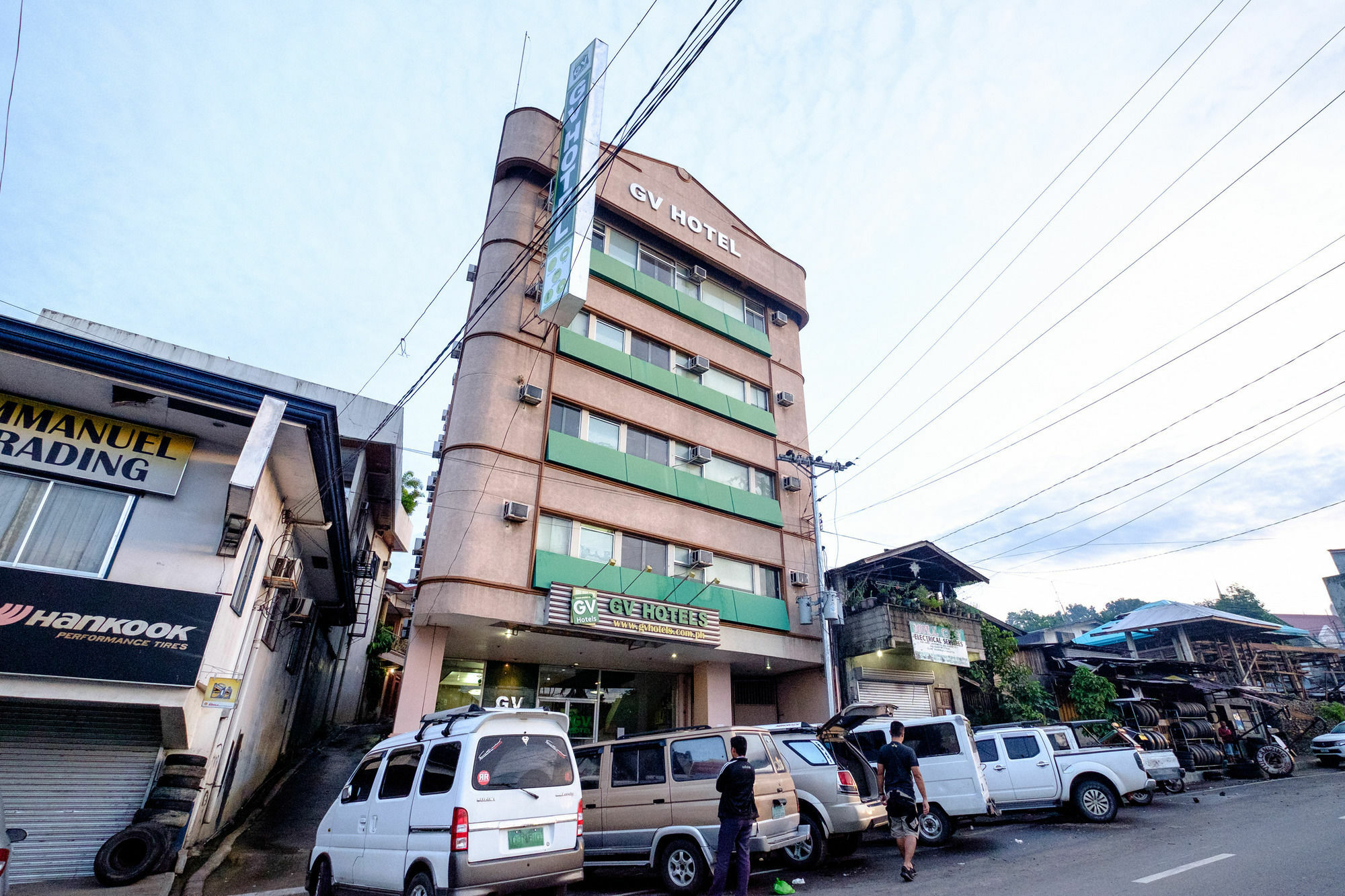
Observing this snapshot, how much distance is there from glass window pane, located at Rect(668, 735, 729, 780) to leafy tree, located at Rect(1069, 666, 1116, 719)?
753 inches

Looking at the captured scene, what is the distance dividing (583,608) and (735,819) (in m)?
7.86

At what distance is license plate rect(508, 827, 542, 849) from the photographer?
21.1 ft

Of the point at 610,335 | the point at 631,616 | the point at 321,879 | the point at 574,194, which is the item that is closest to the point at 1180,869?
the point at 321,879

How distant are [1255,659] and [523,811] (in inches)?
1478

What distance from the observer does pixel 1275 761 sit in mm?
19656

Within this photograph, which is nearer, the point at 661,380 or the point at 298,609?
the point at 298,609

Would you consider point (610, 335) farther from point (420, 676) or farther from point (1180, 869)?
point (1180, 869)

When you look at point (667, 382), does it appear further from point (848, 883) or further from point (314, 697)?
point (314, 697)

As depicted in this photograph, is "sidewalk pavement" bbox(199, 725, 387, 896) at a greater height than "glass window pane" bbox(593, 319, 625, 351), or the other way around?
"glass window pane" bbox(593, 319, 625, 351)

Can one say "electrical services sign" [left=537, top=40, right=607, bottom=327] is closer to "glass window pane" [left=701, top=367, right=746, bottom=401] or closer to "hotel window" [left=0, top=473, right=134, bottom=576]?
"glass window pane" [left=701, top=367, right=746, bottom=401]

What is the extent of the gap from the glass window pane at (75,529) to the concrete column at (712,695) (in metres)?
13.9

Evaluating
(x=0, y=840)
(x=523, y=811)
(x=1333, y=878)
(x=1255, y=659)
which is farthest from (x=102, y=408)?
(x=1255, y=659)

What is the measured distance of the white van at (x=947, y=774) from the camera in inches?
431

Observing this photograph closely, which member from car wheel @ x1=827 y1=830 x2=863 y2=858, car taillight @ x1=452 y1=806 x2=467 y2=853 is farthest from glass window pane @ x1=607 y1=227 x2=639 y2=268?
car taillight @ x1=452 y1=806 x2=467 y2=853
